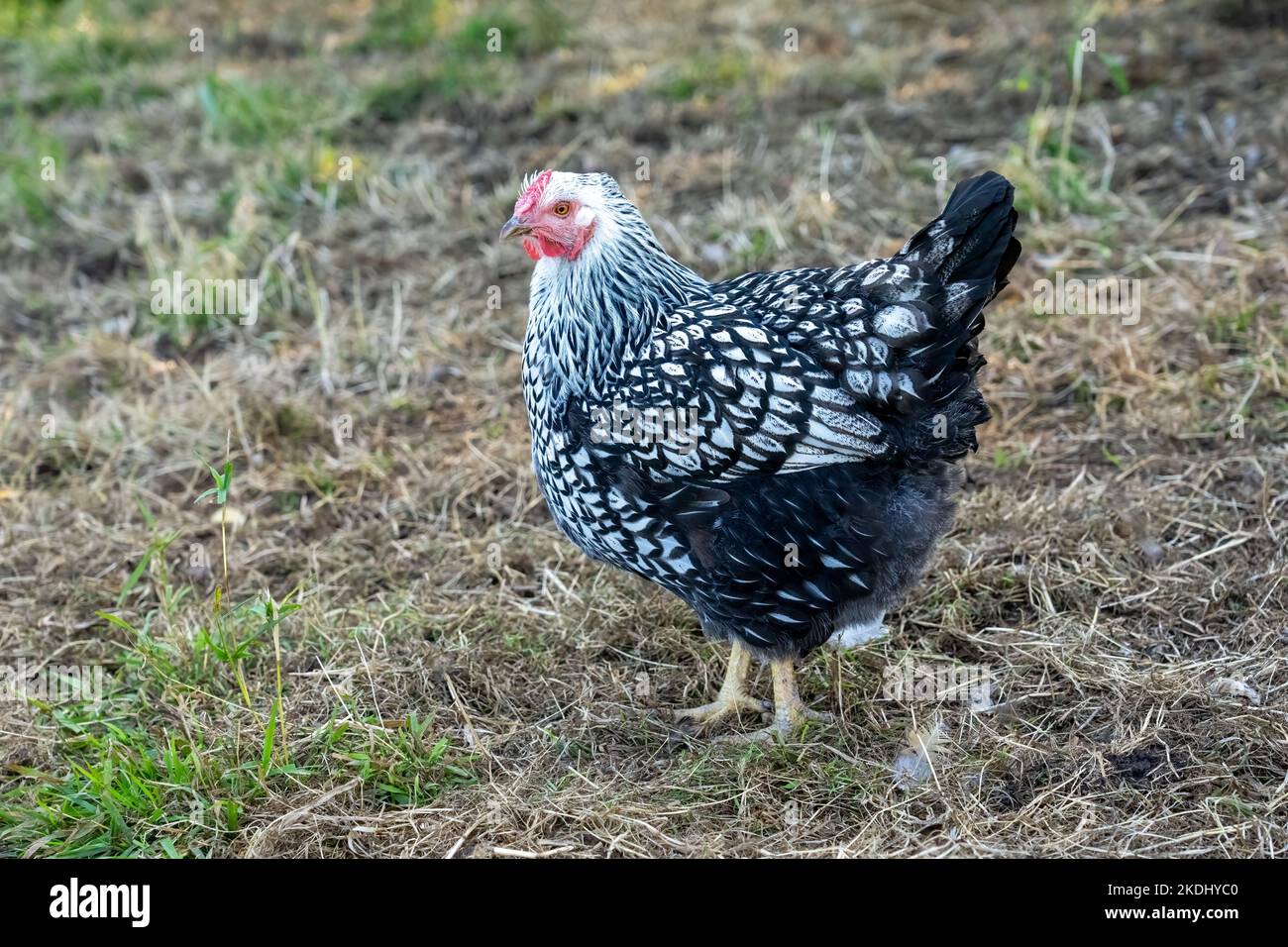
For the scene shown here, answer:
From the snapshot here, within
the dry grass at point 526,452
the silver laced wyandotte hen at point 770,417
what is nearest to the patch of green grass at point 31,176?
the dry grass at point 526,452

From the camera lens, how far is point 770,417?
3562 millimetres

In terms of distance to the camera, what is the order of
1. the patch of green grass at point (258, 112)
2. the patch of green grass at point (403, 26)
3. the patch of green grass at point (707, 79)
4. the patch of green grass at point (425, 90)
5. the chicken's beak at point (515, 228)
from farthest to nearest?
the patch of green grass at point (403, 26) → the patch of green grass at point (425, 90) → the patch of green grass at point (707, 79) → the patch of green grass at point (258, 112) → the chicken's beak at point (515, 228)

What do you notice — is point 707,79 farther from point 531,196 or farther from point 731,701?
point 731,701

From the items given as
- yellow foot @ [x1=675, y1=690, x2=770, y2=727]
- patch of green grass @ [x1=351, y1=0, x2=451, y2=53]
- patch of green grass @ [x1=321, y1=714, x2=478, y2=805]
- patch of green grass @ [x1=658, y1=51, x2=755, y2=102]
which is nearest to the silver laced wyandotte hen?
yellow foot @ [x1=675, y1=690, x2=770, y2=727]

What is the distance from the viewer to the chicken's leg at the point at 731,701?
4000 millimetres

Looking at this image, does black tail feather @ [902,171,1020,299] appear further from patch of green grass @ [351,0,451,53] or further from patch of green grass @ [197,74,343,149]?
patch of green grass @ [351,0,451,53]

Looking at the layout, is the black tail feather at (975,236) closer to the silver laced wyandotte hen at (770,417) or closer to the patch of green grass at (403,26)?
the silver laced wyandotte hen at (770,417)

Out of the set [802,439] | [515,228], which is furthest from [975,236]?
[515,228]

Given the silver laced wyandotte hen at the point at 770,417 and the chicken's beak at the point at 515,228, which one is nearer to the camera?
the silver laced wyandotte hen at the point at 770,417

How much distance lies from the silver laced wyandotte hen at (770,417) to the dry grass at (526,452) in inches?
21.5

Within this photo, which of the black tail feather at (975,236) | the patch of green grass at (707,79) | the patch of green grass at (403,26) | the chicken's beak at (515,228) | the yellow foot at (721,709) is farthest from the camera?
the patch of green grass at (403,26)

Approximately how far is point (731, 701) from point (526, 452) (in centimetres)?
157

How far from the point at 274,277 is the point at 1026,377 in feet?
11.8
